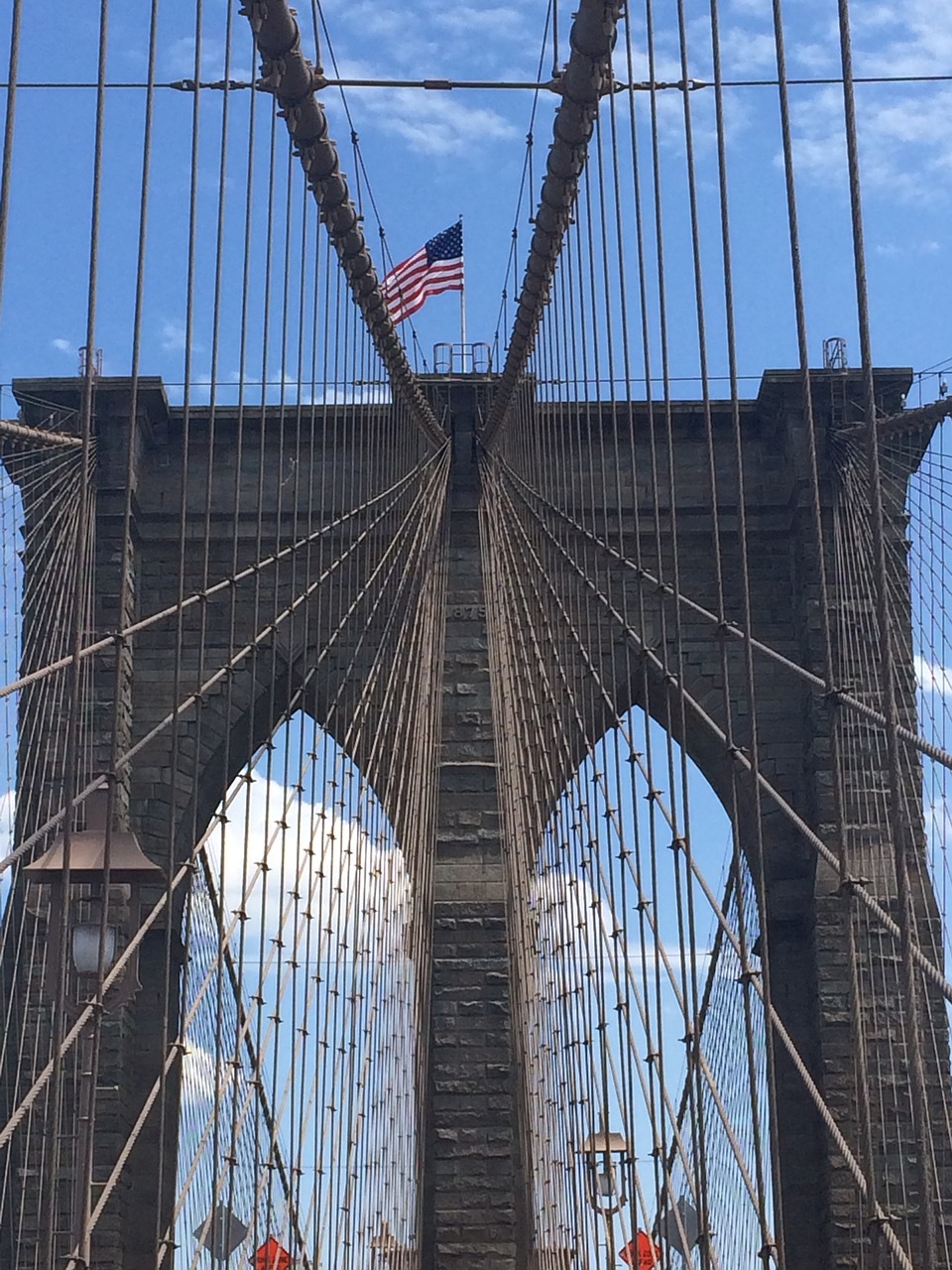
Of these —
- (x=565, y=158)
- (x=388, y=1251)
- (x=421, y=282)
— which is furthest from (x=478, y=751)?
(x=565, y=158)

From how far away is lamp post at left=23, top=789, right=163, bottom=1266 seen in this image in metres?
4.96

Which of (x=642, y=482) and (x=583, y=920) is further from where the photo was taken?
(x=642, y=482)

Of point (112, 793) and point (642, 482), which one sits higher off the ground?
point (642, 482)


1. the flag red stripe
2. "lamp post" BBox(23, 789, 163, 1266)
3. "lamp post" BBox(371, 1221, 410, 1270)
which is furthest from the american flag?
"lamp post" BBox(23, 789, 163, 1266)

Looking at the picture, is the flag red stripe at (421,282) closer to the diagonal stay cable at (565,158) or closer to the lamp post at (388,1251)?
the diagonal stay cable at (565,158)

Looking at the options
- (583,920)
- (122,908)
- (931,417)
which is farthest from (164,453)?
(122,908)

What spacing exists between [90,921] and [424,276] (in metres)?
11.4

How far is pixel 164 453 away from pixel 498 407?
11.3ft

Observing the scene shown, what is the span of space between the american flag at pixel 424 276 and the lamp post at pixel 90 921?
401 inches

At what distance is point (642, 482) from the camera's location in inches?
676

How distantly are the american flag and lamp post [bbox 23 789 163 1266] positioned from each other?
10.2 m

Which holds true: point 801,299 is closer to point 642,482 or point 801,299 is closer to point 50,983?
point 50,983

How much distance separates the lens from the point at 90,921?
19.5 feet

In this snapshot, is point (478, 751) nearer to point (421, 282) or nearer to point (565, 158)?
point (421, 282)
